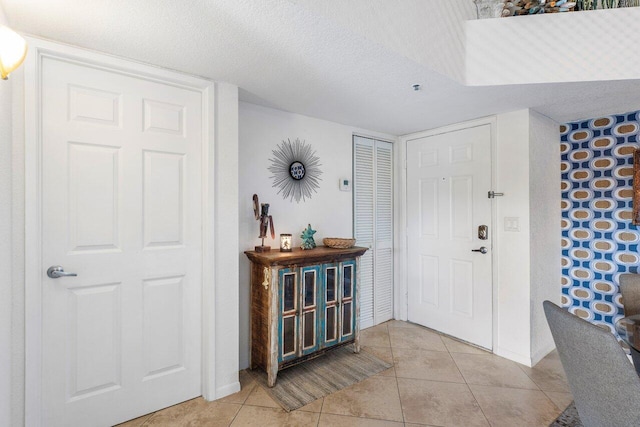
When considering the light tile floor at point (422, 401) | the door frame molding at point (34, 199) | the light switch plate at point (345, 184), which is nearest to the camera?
the door frame molding at point (34, 199)

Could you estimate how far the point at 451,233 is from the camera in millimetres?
3156

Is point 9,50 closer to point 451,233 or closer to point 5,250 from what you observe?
point 5,250

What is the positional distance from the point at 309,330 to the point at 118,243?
4.94 ft

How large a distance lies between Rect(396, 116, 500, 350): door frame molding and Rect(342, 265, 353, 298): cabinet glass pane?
119 centimetres

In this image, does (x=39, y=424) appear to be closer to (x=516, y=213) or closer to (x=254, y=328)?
(x=254, y=328)

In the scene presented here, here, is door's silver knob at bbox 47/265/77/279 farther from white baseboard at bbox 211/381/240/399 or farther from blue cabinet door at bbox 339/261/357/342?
blue cabinet door at bbox 339/261/357/342

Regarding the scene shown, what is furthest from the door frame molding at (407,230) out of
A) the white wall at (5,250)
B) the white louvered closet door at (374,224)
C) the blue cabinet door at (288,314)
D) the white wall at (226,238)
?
the white wall at (5,250)

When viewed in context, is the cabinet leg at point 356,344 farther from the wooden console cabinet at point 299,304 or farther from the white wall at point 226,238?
the white wall at point 226,238

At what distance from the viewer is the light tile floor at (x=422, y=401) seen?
6.22 ft

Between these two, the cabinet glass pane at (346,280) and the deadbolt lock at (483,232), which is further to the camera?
the deadbolt lock at (483,232)

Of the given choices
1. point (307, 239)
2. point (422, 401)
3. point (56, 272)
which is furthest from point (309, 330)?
point (56, 272)

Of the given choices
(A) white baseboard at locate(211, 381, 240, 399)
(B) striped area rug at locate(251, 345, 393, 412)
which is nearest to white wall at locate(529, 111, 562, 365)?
(B) striped area rug at locate(251, 345, 393, 412)

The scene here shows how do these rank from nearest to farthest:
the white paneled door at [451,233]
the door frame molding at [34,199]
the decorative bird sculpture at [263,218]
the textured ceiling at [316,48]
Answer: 1. the textured ceiling at [316,48]
2. the door frame molding at [34,199]
3. the decorative bird sculpture at [263,218]
4. the white paneled door at [451,233]

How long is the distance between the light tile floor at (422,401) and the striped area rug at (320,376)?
0.06 m
